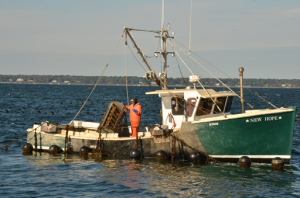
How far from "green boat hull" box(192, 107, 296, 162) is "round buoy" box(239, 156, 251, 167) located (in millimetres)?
377

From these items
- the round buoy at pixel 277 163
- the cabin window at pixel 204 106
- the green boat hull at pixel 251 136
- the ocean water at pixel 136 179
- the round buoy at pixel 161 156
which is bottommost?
the ocean water at pixel 136 179

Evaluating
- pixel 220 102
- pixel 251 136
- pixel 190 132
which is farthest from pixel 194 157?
pixel 220 102

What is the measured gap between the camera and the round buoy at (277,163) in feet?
49.2

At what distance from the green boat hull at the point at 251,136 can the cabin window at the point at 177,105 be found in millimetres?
1586

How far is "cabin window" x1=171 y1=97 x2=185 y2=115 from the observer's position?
56.2 feet

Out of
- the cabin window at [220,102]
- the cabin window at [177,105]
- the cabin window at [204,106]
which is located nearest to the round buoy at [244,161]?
the cabin window at [204,106]

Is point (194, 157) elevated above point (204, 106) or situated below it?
below

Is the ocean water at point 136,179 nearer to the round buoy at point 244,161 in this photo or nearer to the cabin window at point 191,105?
the round buoy at point 244,161

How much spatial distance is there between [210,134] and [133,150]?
3.59 meters

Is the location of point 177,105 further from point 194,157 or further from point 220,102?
point 194,157

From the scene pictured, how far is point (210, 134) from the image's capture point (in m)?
15.7

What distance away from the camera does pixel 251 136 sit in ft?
50.3

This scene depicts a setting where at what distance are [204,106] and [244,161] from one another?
3.29 metres

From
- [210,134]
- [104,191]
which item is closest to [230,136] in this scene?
[210,134]
